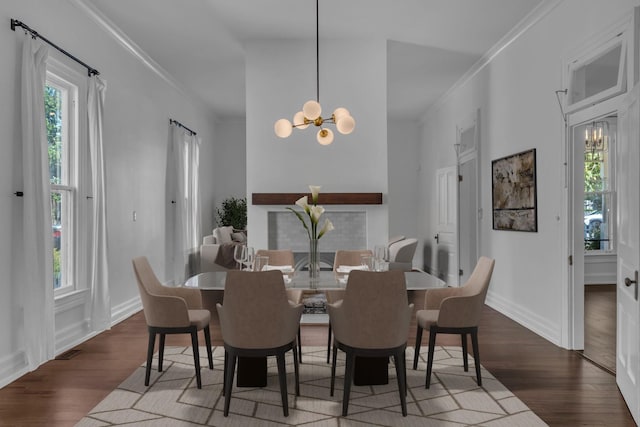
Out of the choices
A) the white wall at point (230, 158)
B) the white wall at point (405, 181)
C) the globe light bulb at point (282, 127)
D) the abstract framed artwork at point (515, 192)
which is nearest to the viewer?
the globe light bulb at point (282, 127)

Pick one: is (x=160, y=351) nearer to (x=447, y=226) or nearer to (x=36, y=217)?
(x=36, y=217)

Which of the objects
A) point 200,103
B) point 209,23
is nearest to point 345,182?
point 209,23

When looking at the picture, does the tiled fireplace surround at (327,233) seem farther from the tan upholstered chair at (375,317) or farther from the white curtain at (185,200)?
the tan upholstered chair at (375,317)

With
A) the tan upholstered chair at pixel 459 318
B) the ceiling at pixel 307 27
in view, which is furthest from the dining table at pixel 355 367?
the ceiling at pixel 307 27

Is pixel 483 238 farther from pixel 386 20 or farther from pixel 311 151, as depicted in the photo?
pixel 386 20

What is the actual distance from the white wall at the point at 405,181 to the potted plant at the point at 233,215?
3.22 metres

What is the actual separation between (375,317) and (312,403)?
725 millimetres

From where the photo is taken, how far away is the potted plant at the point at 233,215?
991 cm

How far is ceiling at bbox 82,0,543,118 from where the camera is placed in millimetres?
4801

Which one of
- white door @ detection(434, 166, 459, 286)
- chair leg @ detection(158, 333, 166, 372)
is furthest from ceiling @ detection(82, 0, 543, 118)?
chair leg @ detection(158, 333, 166, 372)

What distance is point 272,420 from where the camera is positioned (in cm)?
284

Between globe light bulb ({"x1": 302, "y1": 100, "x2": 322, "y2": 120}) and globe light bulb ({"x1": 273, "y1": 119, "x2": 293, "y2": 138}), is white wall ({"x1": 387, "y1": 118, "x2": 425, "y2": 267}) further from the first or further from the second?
globe light bulb ({"x1": 302, "y1": 100, "x2": 322, "y2": 120})

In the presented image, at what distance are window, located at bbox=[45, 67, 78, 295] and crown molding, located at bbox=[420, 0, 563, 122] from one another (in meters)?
4.44

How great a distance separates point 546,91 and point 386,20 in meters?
1.77
